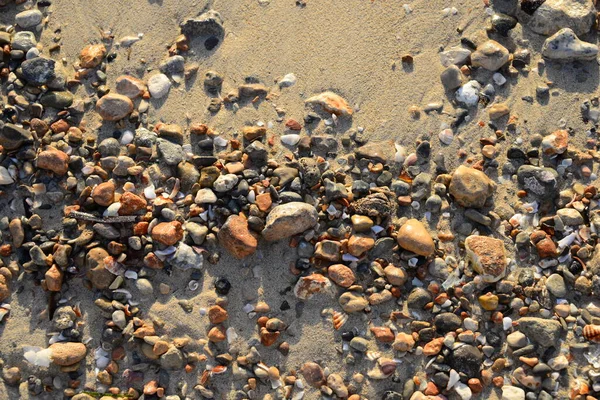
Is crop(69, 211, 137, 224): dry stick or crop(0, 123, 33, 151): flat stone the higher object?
crop(0, 123, 33, 151): flat stone

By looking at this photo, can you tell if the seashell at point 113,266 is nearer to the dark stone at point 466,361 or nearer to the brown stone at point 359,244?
the brown stone at point 359,244

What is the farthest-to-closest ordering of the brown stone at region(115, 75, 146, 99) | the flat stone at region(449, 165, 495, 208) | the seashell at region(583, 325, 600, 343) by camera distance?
the brown stone at region(115, 75, 146, 99)
the flat stone at region(449, 165, 495, 208)
the seashell at region(583, 325, 600, 343)

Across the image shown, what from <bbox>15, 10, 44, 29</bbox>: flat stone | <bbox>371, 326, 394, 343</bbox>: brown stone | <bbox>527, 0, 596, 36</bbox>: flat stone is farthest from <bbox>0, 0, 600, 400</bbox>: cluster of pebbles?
<bbox>15, 10, 44, 29</bbox>: flat stone

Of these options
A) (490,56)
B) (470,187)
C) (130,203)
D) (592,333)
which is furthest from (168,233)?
(592,333)

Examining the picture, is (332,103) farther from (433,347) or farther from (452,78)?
(433,347)

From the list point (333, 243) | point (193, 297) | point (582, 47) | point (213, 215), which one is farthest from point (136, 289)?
point (582, 47)

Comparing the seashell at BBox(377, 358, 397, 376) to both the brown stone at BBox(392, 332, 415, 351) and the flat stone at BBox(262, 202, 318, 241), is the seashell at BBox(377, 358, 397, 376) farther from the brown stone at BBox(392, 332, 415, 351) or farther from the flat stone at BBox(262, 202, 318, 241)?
the flat stone at BBox(262, 202, 318, 241)

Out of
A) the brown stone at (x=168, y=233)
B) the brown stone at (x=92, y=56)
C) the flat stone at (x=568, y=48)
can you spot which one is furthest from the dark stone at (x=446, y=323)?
the brown stone at (x=92, y=56)

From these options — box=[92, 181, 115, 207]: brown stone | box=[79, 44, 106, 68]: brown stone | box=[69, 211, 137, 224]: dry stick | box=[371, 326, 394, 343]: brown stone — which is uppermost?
box=[79, 44, 106, 68]: brown stone
